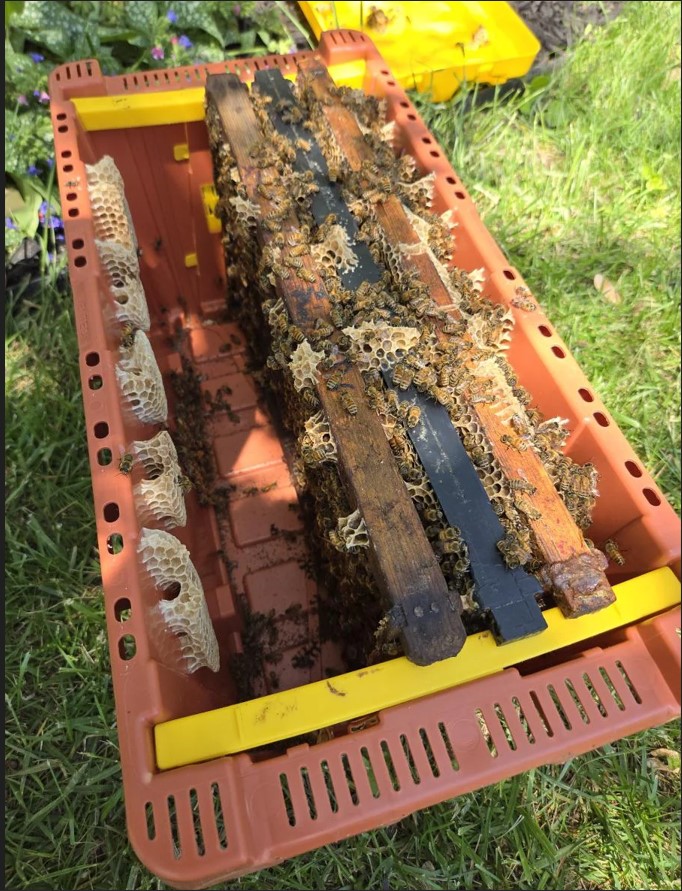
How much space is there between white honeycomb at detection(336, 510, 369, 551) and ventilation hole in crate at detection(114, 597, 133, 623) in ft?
1.92

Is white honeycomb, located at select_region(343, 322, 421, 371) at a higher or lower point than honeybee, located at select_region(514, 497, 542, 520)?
higher

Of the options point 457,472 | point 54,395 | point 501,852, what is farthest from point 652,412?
point 54,395

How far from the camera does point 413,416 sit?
1722 mm

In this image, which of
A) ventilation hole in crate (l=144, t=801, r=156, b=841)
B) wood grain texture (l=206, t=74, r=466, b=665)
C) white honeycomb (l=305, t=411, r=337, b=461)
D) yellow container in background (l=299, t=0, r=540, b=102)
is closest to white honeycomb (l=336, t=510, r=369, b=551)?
wood grain texture (l=206, t=74, r=466, b=665)

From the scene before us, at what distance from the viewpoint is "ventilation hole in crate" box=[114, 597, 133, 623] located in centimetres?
148

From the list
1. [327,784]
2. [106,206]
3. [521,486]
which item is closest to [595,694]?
[521,486]

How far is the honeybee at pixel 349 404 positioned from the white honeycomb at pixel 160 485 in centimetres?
60

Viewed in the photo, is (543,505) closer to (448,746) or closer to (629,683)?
(629,683)

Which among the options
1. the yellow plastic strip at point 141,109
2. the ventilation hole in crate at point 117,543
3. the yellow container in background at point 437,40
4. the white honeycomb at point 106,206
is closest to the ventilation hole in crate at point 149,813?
the ventilation hole in crate at point 117,543

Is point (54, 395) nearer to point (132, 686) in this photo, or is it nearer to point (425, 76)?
point (132, 686)

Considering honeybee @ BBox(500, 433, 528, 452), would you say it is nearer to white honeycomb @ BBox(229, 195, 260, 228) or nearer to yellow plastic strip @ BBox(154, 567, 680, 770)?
yellow plastic strip @ BBox(154, 567, 680, 770)

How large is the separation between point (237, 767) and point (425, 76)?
3504mm

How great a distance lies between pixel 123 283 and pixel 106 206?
12.3 inches

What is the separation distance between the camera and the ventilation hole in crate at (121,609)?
4.86ft
